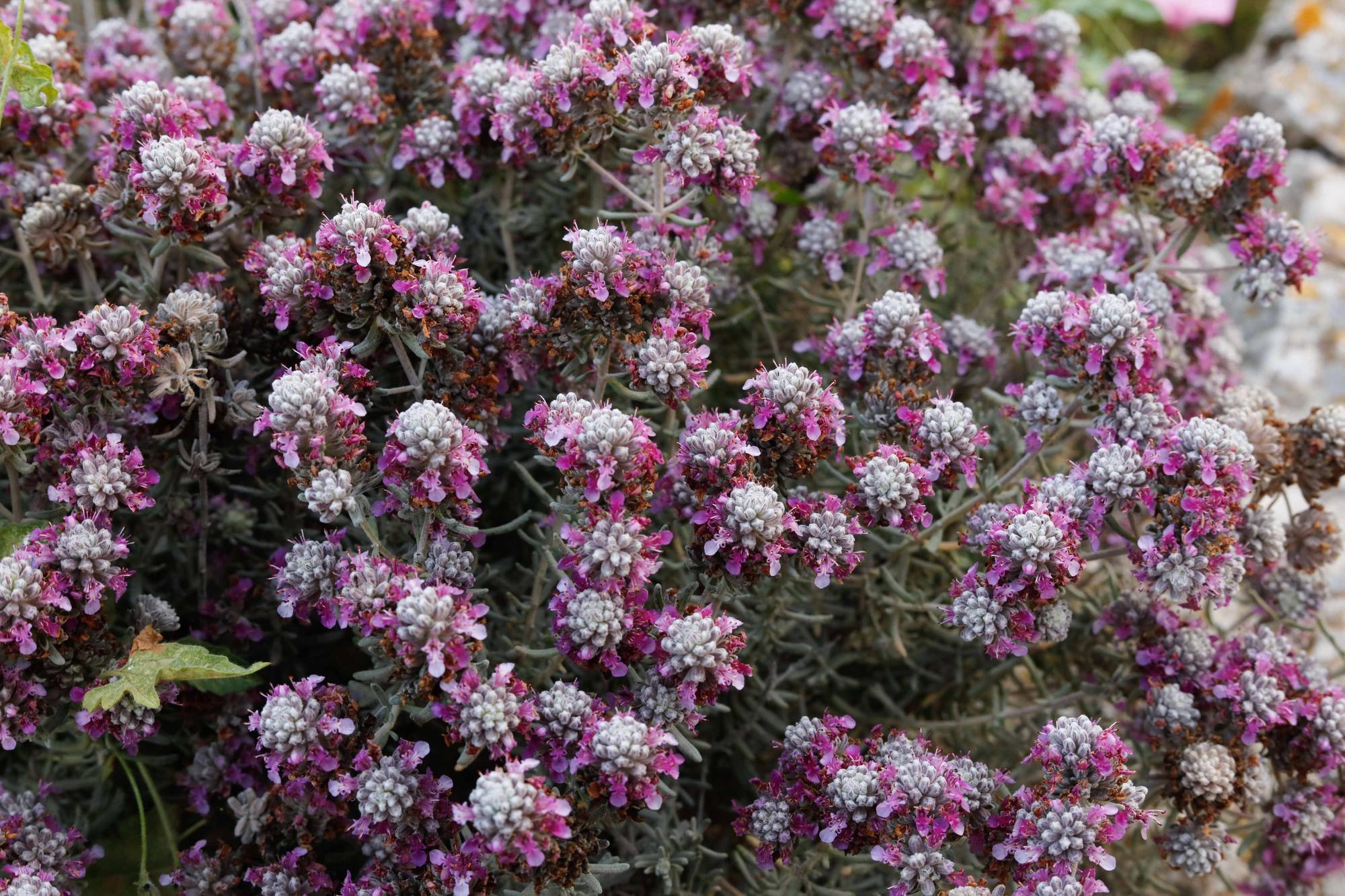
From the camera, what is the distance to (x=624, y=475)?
2.31 m

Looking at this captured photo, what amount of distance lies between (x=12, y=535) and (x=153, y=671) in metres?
0.51

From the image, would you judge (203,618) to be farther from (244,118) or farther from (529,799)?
(244,118)

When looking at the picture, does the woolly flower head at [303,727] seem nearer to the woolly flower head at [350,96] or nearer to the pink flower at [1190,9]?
the woolly flower head at [350,96]

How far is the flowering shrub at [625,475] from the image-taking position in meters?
2.34

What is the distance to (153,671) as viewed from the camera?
2.35 m

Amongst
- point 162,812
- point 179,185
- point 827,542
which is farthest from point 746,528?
point 162,812

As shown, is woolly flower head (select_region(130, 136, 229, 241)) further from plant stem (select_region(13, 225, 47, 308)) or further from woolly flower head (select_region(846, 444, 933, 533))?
woolly flower head (select_region(846, 444, 933, 533))

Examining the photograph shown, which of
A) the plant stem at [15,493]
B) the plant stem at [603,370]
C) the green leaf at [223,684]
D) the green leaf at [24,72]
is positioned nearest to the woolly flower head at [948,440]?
the plant stem at [603,370]

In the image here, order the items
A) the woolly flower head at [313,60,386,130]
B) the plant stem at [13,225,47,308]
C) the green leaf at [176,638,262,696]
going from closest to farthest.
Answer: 1. the green leaf at [176,638,262,696]
2. the plant stem at [13,225,47,308]
3. the woolly flower head at [313,60,386,130]

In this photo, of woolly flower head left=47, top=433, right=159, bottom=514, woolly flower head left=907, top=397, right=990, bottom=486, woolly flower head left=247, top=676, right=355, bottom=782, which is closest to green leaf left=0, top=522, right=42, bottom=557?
woolly flower head left=47, top=433, right=159, bottom=514

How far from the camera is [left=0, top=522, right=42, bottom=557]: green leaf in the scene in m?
2.50

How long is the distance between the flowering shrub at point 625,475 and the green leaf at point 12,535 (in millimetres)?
13

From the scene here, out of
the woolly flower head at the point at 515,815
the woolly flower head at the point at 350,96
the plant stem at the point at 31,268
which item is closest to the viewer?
the woolly flower head at the point at 515,815

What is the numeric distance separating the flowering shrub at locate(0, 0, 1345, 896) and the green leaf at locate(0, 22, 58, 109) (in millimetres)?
15
